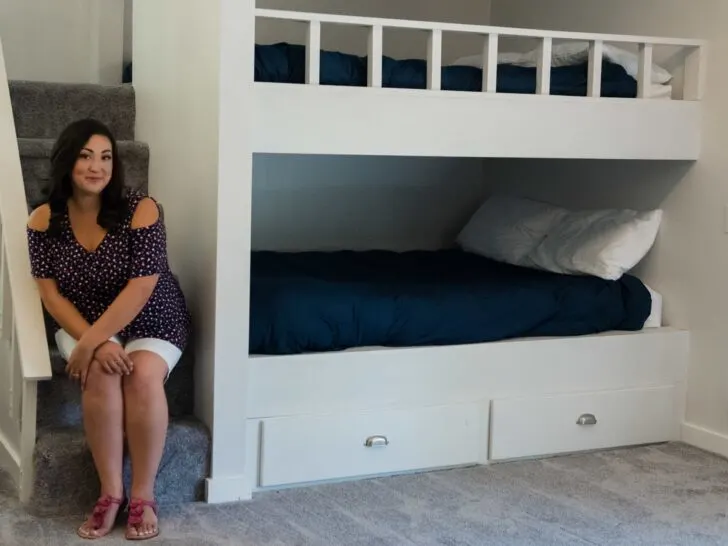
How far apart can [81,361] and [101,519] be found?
372 mm

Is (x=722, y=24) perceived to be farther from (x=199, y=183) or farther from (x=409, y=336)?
(x=199, y=183)

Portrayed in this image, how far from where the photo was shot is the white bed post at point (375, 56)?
281 cm

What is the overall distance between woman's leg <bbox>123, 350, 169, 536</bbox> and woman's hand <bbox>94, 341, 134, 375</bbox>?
3cm

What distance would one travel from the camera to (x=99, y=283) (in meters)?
2.58

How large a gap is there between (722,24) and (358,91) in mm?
1256

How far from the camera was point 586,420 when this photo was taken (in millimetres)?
3238

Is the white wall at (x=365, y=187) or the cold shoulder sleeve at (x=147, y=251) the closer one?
the cold shoulder sleeve at (x=147, y=251)

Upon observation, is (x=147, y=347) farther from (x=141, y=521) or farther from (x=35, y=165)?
(x=35, y=165)

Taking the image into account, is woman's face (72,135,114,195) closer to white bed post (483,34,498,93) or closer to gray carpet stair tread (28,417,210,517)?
gray carpet stair tread (28,417,210,517)

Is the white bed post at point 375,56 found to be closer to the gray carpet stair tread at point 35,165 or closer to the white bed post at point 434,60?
the white bed post at point 434,60

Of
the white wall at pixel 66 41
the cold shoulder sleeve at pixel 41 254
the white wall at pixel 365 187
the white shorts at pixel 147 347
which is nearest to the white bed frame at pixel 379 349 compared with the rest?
the white shorts at pixel 147 347

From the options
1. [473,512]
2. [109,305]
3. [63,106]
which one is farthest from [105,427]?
[63,106]

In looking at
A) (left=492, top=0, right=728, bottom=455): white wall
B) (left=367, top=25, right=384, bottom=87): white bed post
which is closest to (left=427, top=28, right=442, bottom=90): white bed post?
(left=367, top=25, right=384, bottom=87): white bed post

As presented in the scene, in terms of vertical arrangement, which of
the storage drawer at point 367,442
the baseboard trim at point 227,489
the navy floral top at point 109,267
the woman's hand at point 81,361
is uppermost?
the navy floral top at point 109,267
